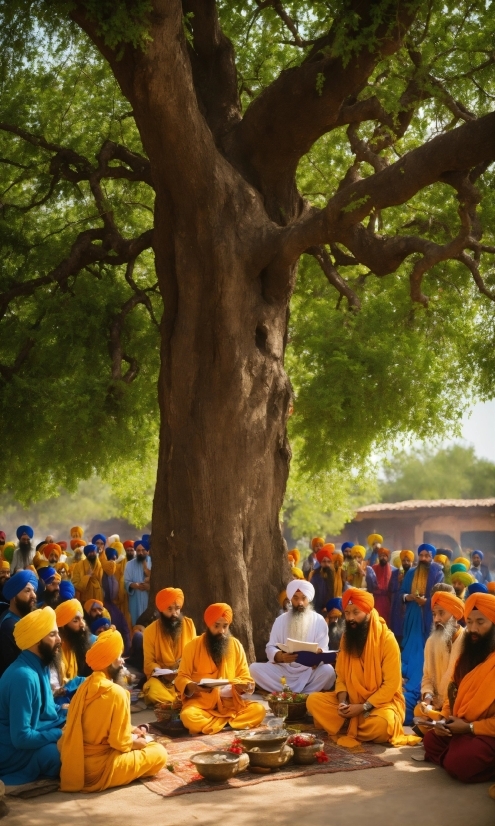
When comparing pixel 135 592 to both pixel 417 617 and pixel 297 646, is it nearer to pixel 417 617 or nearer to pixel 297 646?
pixel 417 617

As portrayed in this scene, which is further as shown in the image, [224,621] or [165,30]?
[165,30]

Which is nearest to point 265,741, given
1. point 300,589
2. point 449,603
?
point 449,603

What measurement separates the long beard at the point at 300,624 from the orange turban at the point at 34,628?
141 inches

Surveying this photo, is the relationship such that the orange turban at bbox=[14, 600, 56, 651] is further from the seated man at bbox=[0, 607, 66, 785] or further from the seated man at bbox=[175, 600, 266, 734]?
the seated man at bbox=[175, 600, 266, 734]

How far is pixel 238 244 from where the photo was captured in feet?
37.2

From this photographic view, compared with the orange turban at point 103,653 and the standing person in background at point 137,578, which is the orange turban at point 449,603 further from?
the standing person in background at point 137,578

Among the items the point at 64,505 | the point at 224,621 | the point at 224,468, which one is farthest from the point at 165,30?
the point at 64,505

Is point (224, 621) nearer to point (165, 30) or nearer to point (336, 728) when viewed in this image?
point (336, 728)

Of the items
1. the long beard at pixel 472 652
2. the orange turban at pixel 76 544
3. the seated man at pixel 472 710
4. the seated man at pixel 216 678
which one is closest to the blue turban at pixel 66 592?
the seated man at pixel 216 678

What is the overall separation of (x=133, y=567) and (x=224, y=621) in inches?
214

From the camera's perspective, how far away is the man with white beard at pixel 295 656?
1000 centimetres

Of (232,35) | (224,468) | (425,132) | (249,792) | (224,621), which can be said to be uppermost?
(232,35)

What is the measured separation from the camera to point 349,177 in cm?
1295

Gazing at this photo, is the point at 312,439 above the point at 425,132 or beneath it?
beneath
